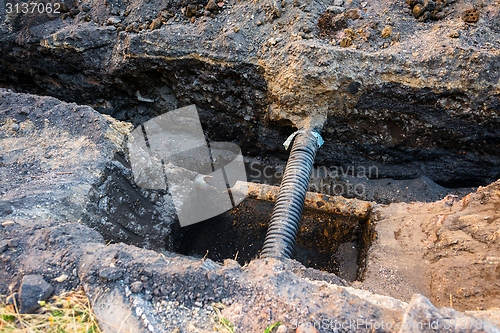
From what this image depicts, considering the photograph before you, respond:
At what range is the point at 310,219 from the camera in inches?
147

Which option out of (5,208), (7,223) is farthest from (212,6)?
(7,223)

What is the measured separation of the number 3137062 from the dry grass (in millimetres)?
3829

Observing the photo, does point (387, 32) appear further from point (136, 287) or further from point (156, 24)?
point (136, 287)

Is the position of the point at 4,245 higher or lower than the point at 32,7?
lower

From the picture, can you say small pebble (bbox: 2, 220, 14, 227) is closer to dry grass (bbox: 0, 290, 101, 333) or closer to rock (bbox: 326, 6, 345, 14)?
dry grass (bbox: 0, 290, 101, 333)

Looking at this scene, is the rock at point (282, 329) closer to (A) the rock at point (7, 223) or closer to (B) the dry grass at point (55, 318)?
(B) the dry grass at point (55, 318)

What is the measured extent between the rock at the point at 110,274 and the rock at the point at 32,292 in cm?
25

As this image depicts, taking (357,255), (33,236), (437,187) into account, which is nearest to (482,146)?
(437,187)

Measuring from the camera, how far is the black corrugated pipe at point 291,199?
272 cm

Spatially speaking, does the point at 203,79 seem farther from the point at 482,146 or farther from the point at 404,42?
the point at 482,146

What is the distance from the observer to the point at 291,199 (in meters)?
3.01

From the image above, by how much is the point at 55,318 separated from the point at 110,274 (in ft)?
0.90

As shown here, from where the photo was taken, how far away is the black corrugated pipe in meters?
2.72

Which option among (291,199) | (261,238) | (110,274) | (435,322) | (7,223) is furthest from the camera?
(261,238)
